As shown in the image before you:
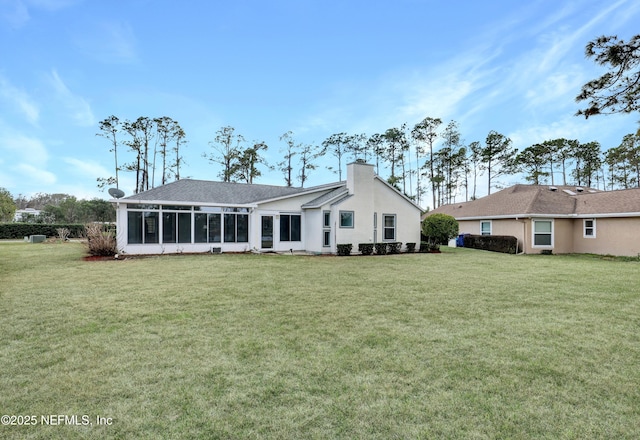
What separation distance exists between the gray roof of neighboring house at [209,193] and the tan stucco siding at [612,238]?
1484 centimetres

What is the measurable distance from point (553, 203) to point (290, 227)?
1624cm

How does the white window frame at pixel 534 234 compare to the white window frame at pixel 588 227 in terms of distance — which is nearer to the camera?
the white window frame at pixel 588 227

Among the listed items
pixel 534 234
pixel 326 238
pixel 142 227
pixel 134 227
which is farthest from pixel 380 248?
pixel 134 227

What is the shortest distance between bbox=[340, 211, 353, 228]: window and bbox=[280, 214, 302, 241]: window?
8.33ft

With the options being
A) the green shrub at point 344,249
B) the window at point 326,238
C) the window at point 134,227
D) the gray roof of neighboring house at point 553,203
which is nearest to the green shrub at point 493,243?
the gray roof of neighboring house at point 553,203

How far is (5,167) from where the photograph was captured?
26031mm

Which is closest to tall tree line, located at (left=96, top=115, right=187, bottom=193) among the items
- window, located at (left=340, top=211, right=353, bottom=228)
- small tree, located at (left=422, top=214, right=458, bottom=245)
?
window, located at (left=340, top=211, right=353, bottom=228)

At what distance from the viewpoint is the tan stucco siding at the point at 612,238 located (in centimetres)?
1762

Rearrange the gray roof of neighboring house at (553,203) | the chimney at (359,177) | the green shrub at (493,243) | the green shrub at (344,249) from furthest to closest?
the green shrub at (493,243) < the gray roof of neighboring house at (553,203) < the chimney at (359,177) < the green shrub at (344,249)

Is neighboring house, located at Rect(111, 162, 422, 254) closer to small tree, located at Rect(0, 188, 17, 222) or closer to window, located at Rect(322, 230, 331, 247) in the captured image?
window, located at Rect(322, 230, 331, 247)

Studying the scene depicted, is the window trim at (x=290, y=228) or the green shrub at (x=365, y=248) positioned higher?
the window trim at (x=290, y=228)

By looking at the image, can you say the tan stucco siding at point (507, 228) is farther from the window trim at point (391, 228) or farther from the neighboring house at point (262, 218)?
the window trim at point (391, 228)

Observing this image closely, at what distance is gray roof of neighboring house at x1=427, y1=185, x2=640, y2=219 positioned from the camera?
18.9m

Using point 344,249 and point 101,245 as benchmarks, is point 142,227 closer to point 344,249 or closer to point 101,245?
point 101,245
